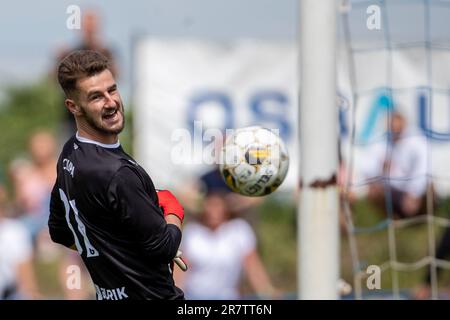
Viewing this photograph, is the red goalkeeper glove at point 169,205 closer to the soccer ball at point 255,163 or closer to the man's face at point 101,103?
the man's face at point 101,103

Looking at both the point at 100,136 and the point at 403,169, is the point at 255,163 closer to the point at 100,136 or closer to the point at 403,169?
the point at 100,136

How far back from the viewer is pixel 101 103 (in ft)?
16.3

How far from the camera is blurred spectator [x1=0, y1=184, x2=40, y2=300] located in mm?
9875

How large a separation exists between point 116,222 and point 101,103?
0.56 m

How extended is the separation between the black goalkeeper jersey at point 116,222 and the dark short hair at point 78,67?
283 mm

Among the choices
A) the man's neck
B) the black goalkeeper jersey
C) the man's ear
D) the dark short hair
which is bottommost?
the black goalkeeper jersey

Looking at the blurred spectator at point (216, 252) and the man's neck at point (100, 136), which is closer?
the man's neck at point (100, 136)

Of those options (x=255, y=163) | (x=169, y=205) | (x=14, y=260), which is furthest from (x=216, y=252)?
(x=169, y=205)

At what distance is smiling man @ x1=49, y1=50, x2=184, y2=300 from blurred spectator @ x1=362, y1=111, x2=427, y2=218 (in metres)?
4.94

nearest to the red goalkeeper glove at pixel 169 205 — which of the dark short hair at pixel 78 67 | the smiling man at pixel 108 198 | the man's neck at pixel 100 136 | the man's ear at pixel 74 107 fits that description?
the smiling man at pixel 108 198

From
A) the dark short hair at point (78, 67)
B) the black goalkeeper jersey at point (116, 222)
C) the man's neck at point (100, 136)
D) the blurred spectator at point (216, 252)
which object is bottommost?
the blurred spectator at point (216, 252)

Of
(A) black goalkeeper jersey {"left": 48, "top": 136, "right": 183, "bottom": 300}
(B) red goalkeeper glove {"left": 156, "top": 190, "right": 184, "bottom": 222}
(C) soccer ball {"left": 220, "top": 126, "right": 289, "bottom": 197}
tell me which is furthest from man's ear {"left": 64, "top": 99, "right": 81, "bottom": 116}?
(C) soccer ball {"left": 220, "top": 126, "right": 289, "bottom": 197}

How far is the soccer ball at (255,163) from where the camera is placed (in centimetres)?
594

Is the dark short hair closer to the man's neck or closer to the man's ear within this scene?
the man's ear
